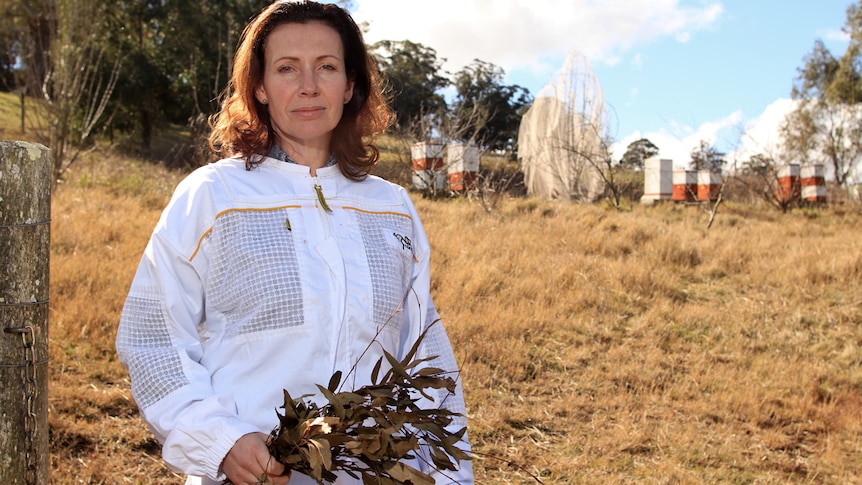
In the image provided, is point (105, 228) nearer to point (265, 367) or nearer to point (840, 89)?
point (265, 367)

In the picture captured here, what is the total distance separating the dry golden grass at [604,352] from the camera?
14.2ft

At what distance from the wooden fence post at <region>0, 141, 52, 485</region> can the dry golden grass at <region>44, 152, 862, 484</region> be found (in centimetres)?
197

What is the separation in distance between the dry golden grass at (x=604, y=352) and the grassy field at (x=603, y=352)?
1 centimetres

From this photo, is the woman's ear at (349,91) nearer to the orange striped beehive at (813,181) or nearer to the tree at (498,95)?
the orange striped beehive at (813,181)

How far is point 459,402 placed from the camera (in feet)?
6.66

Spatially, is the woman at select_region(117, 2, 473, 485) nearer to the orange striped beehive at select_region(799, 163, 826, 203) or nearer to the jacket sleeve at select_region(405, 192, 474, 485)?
the jacket sleeve at select_region(405, 192, 474, 485)

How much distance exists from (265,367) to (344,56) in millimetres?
891

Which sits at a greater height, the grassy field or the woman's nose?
the woman's nose

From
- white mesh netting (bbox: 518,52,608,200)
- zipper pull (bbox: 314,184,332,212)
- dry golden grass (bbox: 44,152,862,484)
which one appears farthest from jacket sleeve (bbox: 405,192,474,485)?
white mesh netting (bbox: 518,52,608,200)

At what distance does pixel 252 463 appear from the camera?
1.55 meters

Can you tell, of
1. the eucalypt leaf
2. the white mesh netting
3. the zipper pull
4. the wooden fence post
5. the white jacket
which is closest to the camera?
the eucalypt leaf

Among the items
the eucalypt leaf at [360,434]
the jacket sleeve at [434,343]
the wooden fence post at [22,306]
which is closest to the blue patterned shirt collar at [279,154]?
the jacket sleeve at [434,343]

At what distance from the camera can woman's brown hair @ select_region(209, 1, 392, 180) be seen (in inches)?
78.7

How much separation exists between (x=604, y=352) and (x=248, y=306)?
4586mm
